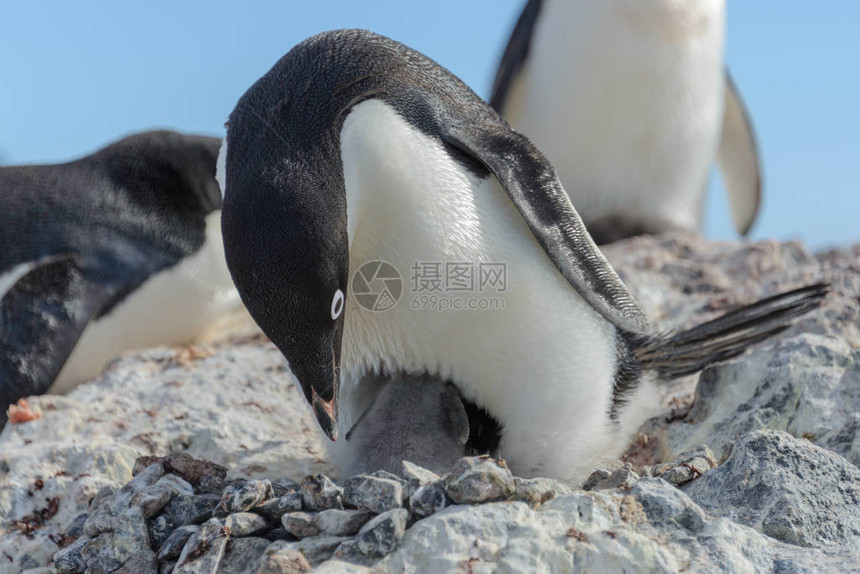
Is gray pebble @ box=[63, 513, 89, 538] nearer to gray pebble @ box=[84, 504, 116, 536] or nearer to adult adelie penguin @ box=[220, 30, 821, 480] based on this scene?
gray pebble @ box=[84, 504, 116, 536]

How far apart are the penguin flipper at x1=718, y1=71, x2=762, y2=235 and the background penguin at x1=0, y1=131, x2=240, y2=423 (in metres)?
3.69

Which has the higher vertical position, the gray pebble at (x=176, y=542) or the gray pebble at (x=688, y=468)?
the gray pebble at (x=688, y=468)

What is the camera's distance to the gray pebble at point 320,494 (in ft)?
6.49

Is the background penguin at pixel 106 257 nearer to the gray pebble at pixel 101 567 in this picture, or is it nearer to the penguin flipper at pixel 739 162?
the gray pebble at pixel 101 567

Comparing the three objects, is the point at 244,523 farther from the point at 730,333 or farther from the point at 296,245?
the point at 730,333

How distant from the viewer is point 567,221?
2.52 metres

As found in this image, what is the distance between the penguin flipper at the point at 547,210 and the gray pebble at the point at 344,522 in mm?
891

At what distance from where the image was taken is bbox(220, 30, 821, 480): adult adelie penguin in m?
2.09

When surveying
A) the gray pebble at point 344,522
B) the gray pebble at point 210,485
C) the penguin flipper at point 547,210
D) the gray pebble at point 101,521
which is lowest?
the gray pebble at point 101,521

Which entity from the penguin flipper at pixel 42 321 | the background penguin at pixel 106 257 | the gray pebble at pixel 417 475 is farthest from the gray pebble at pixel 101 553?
the background penguin at pixel 106 257

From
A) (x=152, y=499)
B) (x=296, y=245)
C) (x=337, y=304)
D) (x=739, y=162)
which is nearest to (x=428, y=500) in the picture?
(x=337, y=304)

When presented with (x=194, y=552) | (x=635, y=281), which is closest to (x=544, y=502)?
(x=194, y=552)

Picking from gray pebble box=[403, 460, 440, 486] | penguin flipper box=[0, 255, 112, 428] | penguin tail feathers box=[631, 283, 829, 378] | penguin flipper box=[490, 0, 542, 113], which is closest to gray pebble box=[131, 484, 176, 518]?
gray pebble box=[403, 460, 440, 486]

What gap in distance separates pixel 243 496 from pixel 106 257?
2.68m
